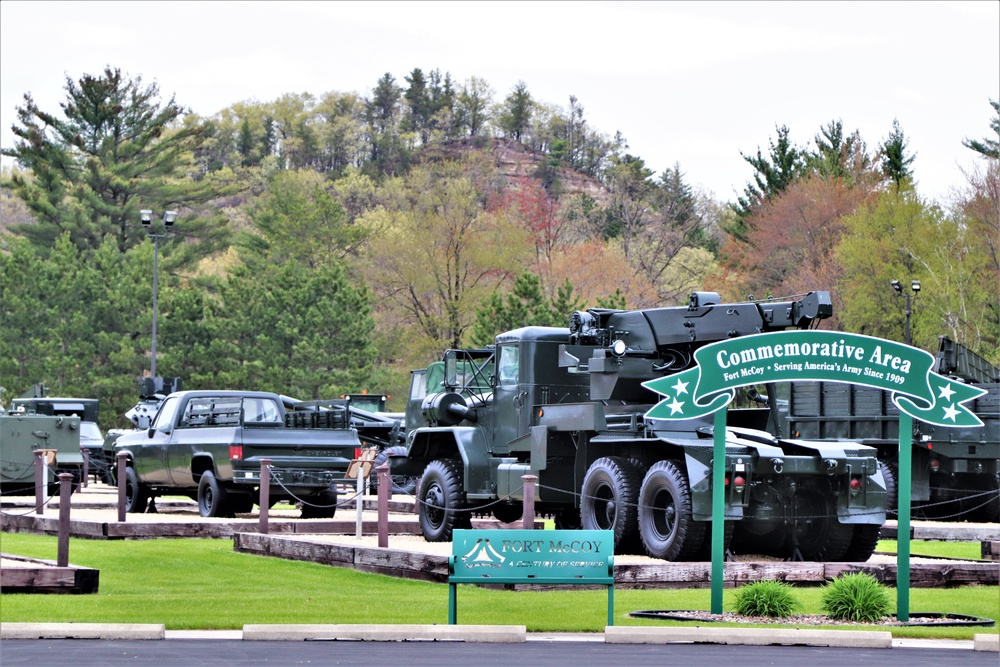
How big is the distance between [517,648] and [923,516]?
1797 centimetres

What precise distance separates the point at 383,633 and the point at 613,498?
6.63 meters

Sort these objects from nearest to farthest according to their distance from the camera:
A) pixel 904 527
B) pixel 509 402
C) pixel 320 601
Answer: pixel 904 527, pixel 320 601, pixel 509 402

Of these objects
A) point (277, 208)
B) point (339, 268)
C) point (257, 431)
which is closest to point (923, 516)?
point (257, 431)

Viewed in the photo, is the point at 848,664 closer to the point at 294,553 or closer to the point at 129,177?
the point at 294,553

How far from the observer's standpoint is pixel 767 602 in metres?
12.6

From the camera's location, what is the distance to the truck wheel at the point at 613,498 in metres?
17.0

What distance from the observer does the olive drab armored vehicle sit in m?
16.5

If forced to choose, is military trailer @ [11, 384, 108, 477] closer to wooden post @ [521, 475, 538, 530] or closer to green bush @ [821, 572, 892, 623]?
wooden post @ [521, 475, 538, 530]

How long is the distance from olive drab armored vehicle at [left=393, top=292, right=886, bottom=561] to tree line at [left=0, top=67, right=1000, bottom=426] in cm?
2953

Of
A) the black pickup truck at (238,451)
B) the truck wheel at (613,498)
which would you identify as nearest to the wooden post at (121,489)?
the black pickup truck at (238,451)

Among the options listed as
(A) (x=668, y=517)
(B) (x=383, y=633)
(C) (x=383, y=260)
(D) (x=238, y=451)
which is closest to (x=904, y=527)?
(A) (x=668, y=517)

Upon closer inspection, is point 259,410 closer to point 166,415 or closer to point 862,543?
point 166,415

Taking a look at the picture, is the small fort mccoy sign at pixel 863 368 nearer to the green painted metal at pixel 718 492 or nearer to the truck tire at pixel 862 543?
the green painted metal at pixel 718 492

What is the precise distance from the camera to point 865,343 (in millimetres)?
12766
